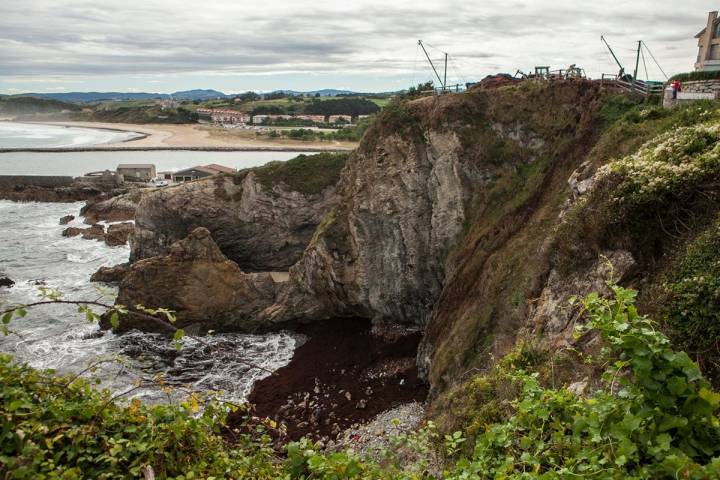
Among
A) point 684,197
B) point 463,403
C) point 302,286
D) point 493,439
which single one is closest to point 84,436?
point 493,439

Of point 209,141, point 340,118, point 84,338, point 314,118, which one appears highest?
point 314,118

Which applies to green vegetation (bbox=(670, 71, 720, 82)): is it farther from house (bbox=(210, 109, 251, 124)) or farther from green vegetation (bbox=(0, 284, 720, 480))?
house (bbox=(210, 109, 251, 124))

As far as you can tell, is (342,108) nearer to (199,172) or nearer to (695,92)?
(199,172)

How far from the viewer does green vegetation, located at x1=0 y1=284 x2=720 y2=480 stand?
166 inches

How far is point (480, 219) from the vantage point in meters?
29.6

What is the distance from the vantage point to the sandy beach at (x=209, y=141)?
128 meters

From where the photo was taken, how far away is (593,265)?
12844 mm

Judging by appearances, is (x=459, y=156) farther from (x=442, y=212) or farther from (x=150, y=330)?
(x=150, y=330)

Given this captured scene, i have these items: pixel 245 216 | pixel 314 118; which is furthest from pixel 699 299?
pixel 314 118

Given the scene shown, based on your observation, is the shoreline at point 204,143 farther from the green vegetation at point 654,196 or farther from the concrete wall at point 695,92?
the green vegetation at point 654,196

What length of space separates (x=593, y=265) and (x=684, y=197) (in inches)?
113

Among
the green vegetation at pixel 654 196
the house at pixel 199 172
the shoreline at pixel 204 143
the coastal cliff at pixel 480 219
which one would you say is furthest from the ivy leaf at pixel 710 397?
the shoreline at pixel 204 143

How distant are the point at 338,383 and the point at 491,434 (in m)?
23.1

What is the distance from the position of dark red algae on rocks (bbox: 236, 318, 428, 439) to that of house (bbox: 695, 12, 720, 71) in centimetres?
2704
